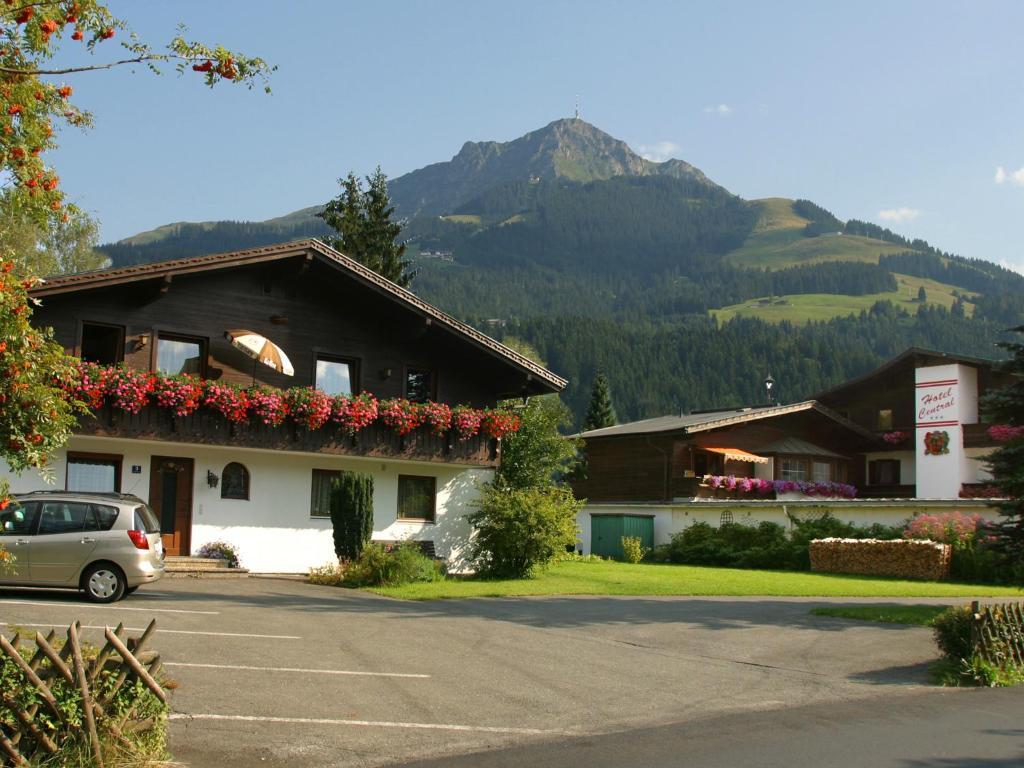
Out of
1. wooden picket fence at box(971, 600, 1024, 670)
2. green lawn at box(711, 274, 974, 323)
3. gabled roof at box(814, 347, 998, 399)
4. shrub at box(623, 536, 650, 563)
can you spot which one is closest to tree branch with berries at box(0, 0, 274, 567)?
wooden picket fence at box(971, 600, 1024, 670)

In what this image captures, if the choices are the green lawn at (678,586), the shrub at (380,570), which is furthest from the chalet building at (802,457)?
the shrub at (380,570)

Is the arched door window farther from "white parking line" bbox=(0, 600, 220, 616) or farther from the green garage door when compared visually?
the green garage door

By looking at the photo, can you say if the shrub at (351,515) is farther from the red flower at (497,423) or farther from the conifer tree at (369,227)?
the conifer tree at (369,227)

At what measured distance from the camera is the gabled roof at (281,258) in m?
23.7

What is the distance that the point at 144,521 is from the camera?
17719 millimetres

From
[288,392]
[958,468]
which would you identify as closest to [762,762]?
[288,392]

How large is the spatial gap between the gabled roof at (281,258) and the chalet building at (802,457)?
1229 centimetres

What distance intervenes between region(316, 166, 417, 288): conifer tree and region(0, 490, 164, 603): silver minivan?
30.9 metres

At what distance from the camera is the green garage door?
137 feet

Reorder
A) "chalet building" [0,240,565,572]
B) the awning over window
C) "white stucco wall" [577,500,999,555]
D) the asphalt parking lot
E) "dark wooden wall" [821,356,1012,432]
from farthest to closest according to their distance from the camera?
"dark wooden wall" [821,356,1012,432], the awning over window, "white stucco wall" [577,500,999,555], "chalet building" [0,240,565,572], the asphalt parking lot

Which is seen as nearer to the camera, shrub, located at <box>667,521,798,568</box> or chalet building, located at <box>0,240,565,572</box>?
chalet building, located at <box>0,240,565,572</box>

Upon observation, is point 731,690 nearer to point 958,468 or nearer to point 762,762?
point 762,762

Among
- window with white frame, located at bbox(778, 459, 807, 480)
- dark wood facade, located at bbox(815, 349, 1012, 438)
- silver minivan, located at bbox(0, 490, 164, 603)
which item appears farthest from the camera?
dark wood facade, located at bbox(815, 349, 1012, 438)

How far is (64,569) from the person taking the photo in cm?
1702
